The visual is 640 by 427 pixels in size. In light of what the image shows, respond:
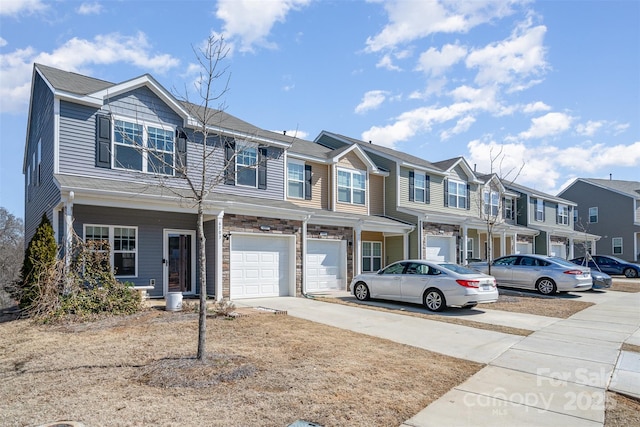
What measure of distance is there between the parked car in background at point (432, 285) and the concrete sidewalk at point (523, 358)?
63 cm

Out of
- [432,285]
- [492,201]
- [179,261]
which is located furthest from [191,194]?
[492,201]

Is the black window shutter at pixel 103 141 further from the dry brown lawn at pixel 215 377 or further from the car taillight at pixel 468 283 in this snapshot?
the car taillight at pixel 468 283

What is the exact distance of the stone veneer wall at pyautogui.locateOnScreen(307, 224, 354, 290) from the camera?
1692 centimetres

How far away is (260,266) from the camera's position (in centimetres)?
1472

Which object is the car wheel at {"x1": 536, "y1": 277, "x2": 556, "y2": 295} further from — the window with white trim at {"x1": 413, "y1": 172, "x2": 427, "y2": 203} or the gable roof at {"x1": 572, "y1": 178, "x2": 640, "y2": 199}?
the gable roof at {"x1": 572, "y1": 178, "x2": 640, "y2": 199}

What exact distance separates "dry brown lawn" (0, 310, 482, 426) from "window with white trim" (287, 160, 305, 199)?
9.72 metres

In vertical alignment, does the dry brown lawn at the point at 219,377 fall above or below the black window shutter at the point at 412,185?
below

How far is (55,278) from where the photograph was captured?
34.1ft

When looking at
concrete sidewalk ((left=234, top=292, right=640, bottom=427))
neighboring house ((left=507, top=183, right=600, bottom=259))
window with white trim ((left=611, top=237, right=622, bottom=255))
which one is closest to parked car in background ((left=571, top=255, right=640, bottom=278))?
neighboring house ((left=507, top=183, right=600, bottom=259))

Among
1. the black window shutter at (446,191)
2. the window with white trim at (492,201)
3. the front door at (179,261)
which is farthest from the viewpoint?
the window with white trim at (492,201)

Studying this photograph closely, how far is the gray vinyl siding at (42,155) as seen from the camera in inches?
505

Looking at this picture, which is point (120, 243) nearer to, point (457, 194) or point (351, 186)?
point (351, 186)

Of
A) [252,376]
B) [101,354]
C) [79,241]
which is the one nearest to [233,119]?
[79,241]

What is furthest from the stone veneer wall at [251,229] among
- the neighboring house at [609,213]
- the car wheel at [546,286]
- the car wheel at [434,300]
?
the neighboring house at [609,213]
